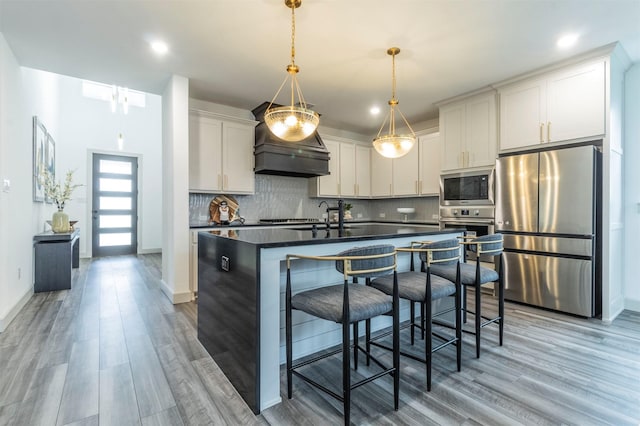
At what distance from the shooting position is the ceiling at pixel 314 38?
8.04 ft

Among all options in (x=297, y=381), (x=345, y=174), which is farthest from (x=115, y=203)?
(x=297, y=381)

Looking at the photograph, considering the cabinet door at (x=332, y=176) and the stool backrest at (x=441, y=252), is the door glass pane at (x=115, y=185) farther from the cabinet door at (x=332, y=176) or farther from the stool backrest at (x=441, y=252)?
the stool backrest at (x=441, y=252)

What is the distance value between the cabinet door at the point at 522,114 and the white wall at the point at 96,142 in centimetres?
698

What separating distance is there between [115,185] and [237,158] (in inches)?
177

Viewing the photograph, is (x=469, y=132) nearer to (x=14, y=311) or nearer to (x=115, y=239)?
(x=14, y=311)

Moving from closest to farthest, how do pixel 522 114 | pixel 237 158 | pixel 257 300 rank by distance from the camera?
1. pixel 257 300
2. pixel 522 114
3. pixel 237 158

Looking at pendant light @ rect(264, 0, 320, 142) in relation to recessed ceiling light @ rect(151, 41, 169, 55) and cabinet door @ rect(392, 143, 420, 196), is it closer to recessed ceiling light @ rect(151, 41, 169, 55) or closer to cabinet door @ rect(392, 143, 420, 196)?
recessed ceiling light @ rect(151, 41, 169, 55)

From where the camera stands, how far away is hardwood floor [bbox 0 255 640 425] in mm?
1653

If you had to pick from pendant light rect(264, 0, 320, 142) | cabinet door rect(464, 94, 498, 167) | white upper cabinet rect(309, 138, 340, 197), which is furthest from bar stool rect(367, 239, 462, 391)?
white upper cabinet rect(309, 138, 340, 197)

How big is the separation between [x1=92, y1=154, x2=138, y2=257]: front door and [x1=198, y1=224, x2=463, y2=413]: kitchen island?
236 inches

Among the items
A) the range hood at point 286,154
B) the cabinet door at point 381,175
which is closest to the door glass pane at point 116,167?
the range hood at point 286,154

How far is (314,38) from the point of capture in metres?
2.86

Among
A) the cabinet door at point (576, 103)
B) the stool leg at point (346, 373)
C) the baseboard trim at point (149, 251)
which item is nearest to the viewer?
the stool leg at point (346, 373)

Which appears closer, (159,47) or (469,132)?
(159,47)
